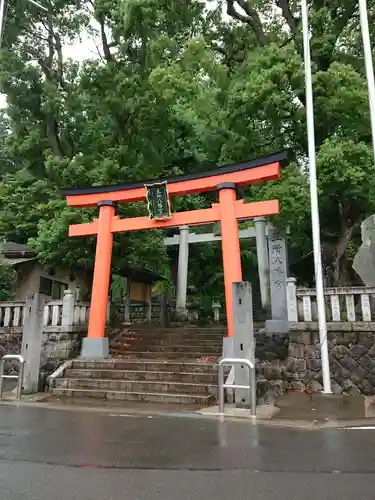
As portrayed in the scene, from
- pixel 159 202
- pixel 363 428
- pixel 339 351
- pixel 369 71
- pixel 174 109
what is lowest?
pixel 363 428

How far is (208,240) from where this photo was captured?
19.7 meters

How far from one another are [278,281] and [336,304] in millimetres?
3003

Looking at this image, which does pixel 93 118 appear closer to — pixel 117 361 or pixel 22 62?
pixel 22 62

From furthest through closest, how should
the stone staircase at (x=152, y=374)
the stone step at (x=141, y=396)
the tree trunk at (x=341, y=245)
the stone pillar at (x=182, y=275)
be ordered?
the stone pillar at (x=182, y=275)
the tree trunk at (x=341, y=245)
the stone staircase at (x=152, y=374)
the stone step at (x=141, y=396)

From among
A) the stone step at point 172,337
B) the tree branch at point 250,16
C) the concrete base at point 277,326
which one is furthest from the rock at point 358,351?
the tree branch at point 250,16

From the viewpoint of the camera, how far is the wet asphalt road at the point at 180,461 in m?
3.30

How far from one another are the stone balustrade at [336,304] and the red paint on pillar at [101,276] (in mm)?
5239

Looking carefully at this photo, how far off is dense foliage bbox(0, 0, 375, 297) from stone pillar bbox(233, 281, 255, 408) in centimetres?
456

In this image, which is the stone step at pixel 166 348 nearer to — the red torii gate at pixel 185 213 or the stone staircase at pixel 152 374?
the stone staircase at pixel 152 374

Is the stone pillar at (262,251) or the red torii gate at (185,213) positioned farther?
the stone pillar at (262,251)

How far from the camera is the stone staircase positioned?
29.0ft

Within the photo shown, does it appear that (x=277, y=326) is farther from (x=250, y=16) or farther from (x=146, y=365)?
(x=250, y=16)

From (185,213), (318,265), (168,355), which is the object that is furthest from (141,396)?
(185,213)

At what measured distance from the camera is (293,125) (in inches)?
540
